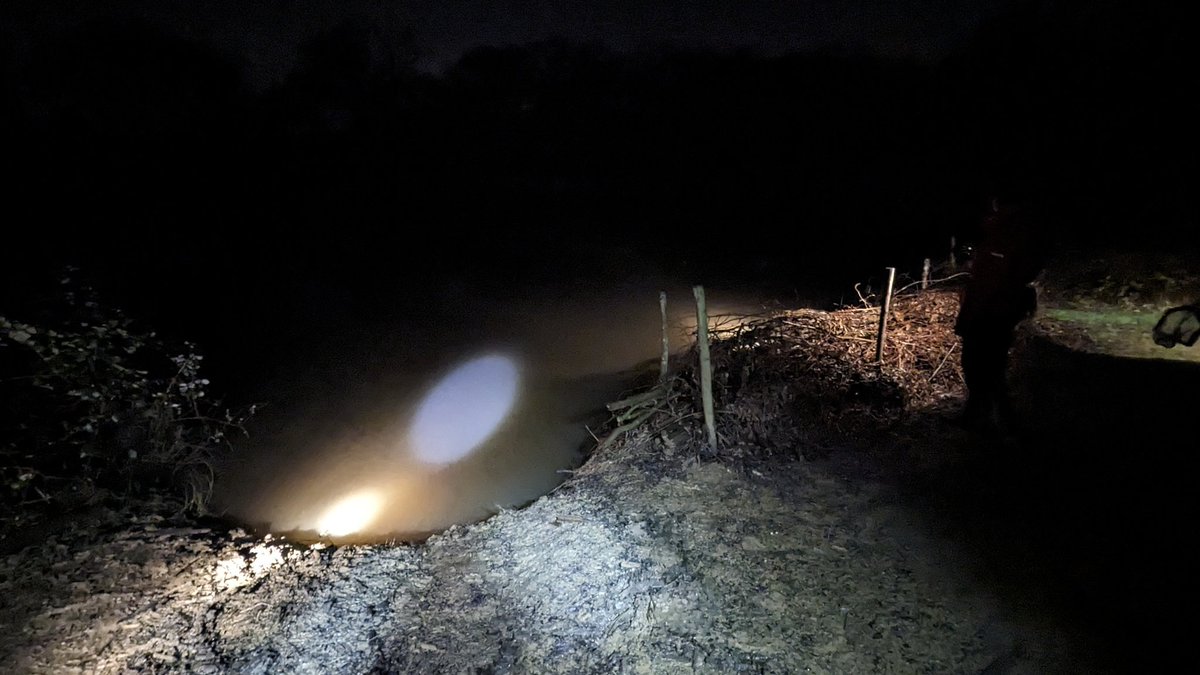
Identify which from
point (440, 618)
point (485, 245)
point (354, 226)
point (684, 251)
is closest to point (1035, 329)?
point (440, 618)

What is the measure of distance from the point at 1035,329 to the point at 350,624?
262 inches

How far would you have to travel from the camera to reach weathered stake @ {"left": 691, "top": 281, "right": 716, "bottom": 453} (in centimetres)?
439

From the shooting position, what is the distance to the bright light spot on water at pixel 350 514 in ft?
16.7

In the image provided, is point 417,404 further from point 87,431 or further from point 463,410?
point 87,431

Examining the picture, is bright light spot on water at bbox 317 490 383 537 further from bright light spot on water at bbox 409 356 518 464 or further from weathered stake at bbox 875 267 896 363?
weathered stake at bbox 875 267 896 363

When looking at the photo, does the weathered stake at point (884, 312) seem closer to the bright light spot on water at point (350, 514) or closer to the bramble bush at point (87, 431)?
the bright light spot on water at point (350, 514)

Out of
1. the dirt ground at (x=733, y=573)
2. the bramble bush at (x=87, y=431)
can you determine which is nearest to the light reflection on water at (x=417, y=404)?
the bramble bush at (x=87, y=431)

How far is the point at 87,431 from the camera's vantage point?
468 centimetres

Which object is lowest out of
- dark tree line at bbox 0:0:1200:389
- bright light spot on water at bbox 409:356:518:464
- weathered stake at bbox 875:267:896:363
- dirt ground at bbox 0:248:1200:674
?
dirt ground at bbox 0:248:1200:674

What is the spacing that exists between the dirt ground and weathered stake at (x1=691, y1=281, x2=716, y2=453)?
14cm

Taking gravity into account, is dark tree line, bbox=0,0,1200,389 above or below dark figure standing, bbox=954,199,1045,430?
above

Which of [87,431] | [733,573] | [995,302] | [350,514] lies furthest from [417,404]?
[995,302]

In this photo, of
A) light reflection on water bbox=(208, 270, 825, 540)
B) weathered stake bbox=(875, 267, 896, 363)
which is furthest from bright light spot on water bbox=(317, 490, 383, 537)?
weathered stake bbox=(875, 267, 896, 363)

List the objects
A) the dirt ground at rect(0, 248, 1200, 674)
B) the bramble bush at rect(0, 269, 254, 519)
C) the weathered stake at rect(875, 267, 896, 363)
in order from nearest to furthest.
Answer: the dirt ground at rect(0, 248, 1200, 674)
the bramble bush at rect(0, 269, 254, 519)
the weathered stake at rect(875, 267, 896, 363)
